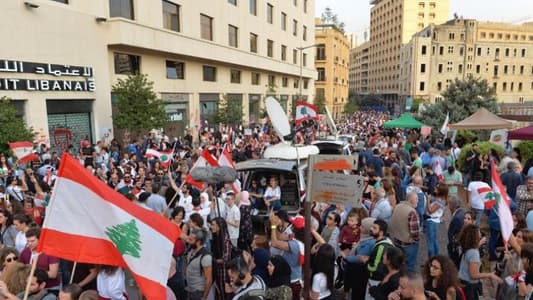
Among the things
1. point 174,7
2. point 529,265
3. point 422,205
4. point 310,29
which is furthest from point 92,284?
point 310,29

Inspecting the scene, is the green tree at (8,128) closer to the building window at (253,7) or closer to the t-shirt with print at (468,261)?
the t-shirt with print at (468,261)

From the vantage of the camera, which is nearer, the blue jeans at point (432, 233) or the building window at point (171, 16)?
the blue jeans at point (432, 233)

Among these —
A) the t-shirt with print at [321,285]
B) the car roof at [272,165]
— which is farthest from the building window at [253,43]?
the t-shirt with print at [321,285]

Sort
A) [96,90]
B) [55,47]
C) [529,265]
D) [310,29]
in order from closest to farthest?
[529,265] < [55,47] < [96,90] < [310,29]

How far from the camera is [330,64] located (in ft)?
205

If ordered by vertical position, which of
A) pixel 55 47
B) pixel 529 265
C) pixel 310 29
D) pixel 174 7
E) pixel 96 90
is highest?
pixel 310 29

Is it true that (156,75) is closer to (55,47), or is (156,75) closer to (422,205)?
(55,47)

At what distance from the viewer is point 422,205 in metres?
6.72

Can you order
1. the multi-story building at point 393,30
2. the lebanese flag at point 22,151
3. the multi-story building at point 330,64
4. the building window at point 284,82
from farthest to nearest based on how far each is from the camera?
the multi-story building at point 393,30
the multi-story building at point 330,64
the building window at point 284,82
the lebanese flag at point 22,151

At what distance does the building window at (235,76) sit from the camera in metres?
30.1

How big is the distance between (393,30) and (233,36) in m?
80.8

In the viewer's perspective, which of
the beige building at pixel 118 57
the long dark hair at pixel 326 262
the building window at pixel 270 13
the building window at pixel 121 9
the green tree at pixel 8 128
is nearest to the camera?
the long dark hair at pixel 326 262

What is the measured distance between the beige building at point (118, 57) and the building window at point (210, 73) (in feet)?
0.23

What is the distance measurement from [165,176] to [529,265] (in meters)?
7.77
